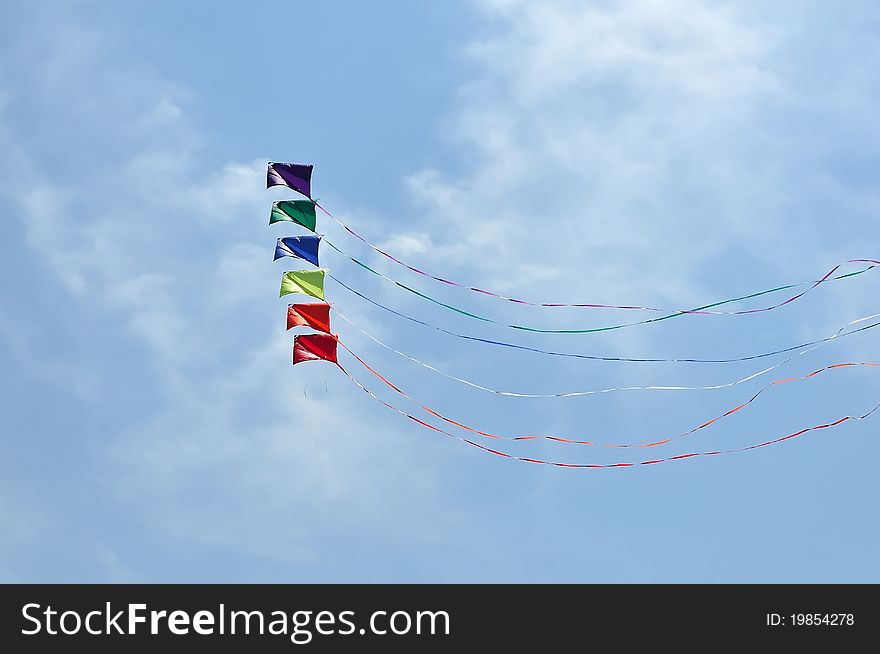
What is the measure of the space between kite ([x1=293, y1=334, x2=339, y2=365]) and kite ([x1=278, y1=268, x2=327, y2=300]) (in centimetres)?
111

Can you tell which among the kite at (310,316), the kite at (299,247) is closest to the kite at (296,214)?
the kite at (299,247)

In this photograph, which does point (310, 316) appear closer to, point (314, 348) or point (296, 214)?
point (314, 348)

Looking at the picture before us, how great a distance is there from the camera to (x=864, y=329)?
27.0 meters

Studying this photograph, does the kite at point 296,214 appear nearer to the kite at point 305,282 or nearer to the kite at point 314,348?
the kite at point 305,282

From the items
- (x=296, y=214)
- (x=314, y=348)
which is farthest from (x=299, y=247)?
(x=314, y=348)

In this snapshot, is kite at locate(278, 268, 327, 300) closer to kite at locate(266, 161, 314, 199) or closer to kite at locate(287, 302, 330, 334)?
kite at locate(287, 302, 330, 334)

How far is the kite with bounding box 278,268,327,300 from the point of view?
29094 mm

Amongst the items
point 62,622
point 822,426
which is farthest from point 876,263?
point 62,622

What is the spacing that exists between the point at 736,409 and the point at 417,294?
8.68 metres

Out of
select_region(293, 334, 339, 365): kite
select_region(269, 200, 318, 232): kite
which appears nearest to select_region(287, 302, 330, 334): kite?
select_region(293, 334, 339, 365): kite

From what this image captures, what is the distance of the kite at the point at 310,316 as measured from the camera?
2916cm

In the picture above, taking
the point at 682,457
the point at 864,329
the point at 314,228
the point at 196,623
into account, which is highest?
the point at 314,228

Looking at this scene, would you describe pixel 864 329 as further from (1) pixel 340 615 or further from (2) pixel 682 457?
(1) pixel 340 615

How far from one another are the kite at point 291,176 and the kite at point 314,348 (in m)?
3.83
